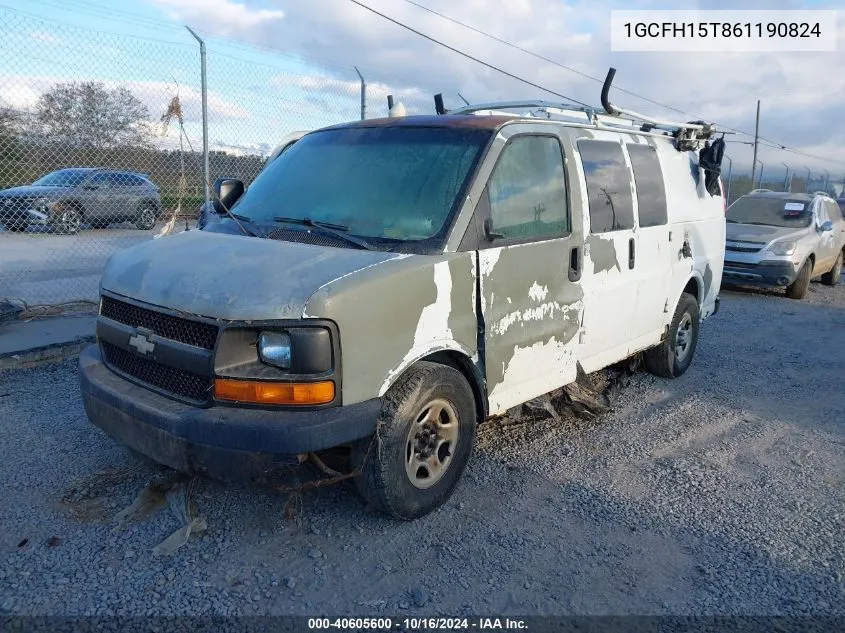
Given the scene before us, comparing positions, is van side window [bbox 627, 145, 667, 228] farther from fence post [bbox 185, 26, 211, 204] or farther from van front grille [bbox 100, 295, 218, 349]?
fence post [bbox 185, 26, 211, 204]

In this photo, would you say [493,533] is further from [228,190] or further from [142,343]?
[228,190]

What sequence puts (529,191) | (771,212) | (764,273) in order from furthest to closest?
1. (771,212)
2. (764,273)
3. (529,191)

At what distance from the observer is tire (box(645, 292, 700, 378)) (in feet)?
19.9

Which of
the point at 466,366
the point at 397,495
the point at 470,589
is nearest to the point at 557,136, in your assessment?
the point at 466,366

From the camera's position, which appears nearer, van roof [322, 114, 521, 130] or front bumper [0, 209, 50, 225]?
van roof [322, 114, 521, 130]

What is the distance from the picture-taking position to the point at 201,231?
4117mm

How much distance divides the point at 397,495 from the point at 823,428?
363 centimetres

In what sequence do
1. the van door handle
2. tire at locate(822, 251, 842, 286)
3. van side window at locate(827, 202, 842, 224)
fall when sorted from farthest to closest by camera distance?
tire at locate(822, 251, 842, 286) → van side window at locate(827, 202, 842, 224) → the van door handle

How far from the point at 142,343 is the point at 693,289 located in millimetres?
4964

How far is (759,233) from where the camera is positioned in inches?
453

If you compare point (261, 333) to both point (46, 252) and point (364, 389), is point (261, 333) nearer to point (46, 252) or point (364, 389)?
point (364, 389)

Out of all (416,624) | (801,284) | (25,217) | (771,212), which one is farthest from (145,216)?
(771,212)

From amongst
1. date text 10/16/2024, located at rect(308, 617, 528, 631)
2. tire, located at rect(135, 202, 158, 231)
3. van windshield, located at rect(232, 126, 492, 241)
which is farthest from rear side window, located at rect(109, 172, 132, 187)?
date text 10/16/2024, located at rect(308, 617, 528, 631)

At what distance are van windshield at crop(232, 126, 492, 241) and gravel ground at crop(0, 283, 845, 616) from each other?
1.52 metres
